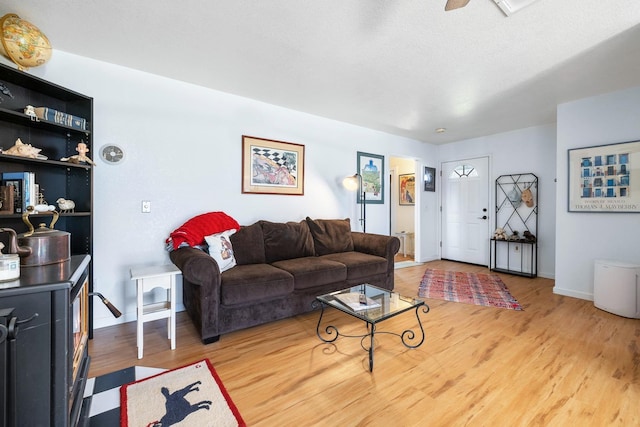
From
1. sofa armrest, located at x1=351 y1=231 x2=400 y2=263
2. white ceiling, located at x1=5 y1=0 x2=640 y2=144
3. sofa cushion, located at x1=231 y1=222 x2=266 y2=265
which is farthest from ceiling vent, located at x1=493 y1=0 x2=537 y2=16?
sofa cushion, located at x1=231 y1=222 x2=266 y2=265

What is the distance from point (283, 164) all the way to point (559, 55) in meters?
2.85

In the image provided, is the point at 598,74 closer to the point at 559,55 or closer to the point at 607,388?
the point at 559,55

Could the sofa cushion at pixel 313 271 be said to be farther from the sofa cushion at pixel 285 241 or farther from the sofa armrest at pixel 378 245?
the sofa armrest at pixel 378 245

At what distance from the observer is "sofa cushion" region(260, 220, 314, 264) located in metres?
3.07

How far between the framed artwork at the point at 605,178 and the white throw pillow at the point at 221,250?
13.2 feet

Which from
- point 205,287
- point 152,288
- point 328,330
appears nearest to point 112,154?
point 152,288

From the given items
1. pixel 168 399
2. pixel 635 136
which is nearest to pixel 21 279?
pixel 168 399

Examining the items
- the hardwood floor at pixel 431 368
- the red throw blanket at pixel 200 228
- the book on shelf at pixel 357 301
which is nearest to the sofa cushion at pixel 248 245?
the red throw blanket at pixel 200 228

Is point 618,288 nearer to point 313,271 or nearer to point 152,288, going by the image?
point 313,271

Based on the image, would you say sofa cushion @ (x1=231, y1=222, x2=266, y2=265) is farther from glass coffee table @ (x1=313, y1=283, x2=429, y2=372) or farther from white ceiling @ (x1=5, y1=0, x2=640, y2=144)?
white ceiling @ (x1=5, y1=0, x2=640, y2=144)

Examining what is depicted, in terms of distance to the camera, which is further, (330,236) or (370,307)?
(330,236)

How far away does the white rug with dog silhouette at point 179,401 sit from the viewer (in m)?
1.40

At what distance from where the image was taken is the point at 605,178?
3.18 metres

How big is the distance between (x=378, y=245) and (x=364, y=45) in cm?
218
